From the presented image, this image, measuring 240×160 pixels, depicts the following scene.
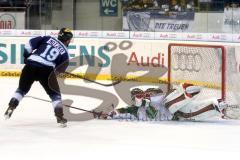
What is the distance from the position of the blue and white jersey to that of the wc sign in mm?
5937

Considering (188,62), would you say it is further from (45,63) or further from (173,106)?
(45,63)

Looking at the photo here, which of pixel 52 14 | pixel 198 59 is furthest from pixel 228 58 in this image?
pixel 52 14

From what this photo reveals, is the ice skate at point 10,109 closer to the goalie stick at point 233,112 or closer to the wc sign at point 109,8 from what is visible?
the goalie stick at point 233,112

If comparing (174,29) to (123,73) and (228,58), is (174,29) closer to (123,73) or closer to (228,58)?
(123,73)

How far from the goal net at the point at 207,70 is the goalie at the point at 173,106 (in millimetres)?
340

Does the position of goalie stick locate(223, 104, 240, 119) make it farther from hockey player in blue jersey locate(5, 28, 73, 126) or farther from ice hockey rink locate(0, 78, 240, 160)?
hockey player in blue jersey locate(5, 28, 73, 126)

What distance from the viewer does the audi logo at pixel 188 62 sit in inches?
291

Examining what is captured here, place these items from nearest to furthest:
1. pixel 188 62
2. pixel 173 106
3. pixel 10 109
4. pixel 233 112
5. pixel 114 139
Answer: pixel 114 139, pixel 10 109, pixel 173 106, pixel 233 112, pixel 188 62

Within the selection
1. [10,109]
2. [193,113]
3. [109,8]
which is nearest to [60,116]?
[10,109]

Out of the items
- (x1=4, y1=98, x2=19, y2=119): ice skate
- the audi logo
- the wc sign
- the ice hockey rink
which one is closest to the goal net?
the audi logo

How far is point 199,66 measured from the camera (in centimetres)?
745

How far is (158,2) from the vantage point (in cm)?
1217

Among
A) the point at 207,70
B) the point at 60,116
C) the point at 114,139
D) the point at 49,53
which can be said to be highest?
the point at 49,53

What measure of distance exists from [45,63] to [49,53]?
11 cm
